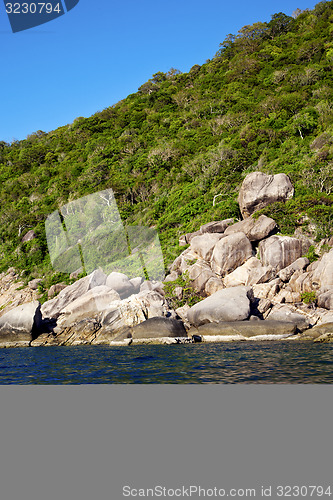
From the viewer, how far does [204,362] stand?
10.2 m

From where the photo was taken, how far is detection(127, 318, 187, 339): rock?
1656cm

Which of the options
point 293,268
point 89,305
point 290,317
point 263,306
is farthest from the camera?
point 89,305

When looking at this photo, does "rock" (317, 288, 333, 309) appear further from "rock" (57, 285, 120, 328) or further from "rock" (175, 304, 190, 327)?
"rock" (57, 285, 120, 328)

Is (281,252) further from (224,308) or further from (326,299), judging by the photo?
(224,308)

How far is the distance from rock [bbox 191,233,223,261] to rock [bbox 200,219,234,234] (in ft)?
3.26

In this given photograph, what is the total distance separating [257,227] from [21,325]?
1445 centimetres

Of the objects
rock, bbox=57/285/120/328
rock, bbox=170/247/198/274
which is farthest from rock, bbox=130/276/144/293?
rock, bbox=57/285/120/328

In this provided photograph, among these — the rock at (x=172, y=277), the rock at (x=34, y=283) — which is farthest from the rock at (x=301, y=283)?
the rock at (x=34, y=283)

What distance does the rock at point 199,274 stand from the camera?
70.2 feet

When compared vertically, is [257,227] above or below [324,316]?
above

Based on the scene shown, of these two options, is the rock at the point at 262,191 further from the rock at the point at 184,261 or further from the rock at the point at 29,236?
the rock at the point at 29,236

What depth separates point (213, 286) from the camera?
68.9 ft

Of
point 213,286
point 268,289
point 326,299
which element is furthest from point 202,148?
point 326,299
